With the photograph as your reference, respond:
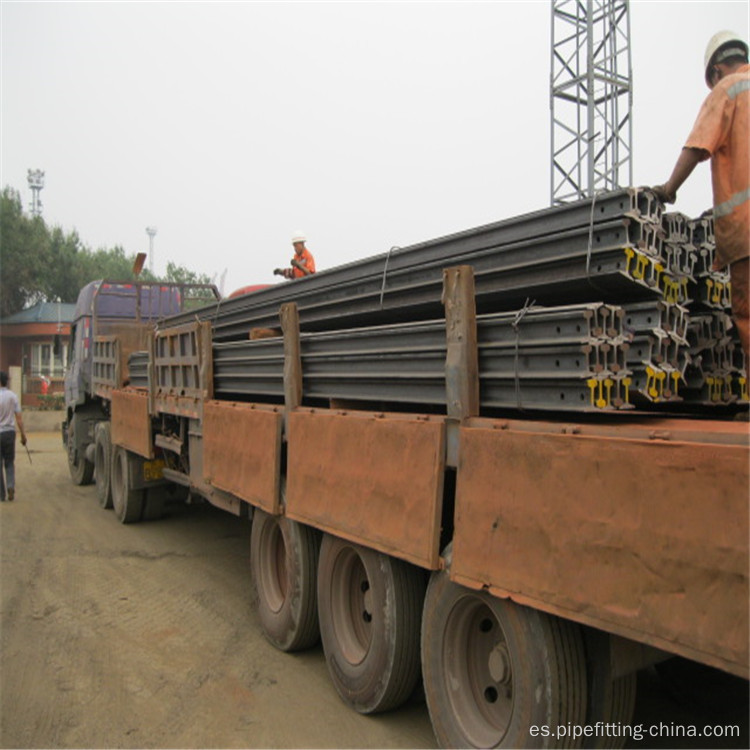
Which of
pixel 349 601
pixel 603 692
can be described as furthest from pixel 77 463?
pixel 603 692

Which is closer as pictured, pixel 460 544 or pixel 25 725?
pixel 460 544

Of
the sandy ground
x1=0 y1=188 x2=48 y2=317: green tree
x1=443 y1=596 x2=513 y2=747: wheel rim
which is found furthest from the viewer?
x1=0 y1=188 x2=48 y2=317: green tree

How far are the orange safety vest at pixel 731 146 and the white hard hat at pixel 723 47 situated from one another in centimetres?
14

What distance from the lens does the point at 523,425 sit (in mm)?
2549

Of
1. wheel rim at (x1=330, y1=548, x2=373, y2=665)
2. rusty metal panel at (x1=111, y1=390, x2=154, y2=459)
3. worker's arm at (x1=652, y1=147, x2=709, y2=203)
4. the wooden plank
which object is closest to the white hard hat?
worker's arm at (x1=652, y1=147, x2=709, y2=203)

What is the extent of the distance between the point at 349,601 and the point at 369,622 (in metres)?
0.17

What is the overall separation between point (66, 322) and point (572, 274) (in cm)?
3173

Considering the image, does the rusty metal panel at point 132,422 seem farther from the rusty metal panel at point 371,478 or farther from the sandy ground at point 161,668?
the rusty metal panel at point 371,478

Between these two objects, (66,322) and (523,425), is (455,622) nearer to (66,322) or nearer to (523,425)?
(523,425)

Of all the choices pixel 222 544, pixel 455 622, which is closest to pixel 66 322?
pixel 222 544

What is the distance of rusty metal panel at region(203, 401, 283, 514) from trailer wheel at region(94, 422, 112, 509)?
4.13 meters

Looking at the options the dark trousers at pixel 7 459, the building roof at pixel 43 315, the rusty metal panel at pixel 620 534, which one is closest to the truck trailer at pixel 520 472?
the rusty metal panel at pixel 620 534

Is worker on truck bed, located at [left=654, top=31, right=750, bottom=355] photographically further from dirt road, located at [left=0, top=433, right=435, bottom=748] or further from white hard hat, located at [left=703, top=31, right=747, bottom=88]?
dirt road, located at [left=0, top=433, right=435, bottom=748]

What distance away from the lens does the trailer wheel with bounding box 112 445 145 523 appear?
318 inches
